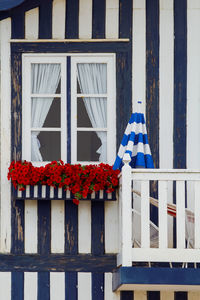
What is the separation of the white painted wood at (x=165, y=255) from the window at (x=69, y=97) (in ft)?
5.53

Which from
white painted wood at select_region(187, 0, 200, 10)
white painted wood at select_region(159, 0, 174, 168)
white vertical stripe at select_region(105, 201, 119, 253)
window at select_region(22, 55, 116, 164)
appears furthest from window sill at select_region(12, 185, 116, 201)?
white painted wood at select_region(187, 0, 200, 10)

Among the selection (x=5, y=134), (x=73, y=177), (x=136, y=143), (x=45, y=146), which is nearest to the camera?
(x=73, y=177)

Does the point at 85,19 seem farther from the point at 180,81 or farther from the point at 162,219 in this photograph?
the point at 162,219

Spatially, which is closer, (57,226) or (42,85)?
(57,226)

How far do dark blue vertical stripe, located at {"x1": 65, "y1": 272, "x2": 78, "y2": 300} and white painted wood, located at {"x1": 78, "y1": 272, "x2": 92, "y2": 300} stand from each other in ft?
0.15

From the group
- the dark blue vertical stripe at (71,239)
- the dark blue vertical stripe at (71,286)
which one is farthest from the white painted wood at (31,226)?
the dark blue vertical stripe at (71,286)

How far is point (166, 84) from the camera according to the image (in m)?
9.17

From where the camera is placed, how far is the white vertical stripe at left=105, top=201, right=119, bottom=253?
352 inches

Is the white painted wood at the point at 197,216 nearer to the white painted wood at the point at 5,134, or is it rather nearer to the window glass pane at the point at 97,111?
the window glass pane at the point at 97,111

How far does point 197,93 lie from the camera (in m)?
9.15

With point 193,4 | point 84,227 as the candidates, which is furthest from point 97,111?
point 193,4

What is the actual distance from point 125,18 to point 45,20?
0.97m

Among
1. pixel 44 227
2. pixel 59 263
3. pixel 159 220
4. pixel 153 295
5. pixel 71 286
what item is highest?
pixel 159 220

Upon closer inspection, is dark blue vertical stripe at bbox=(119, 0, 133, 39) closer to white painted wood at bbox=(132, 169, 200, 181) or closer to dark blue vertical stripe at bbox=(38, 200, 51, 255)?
white painted wood at bbox=(132, 169, 200, 181)
